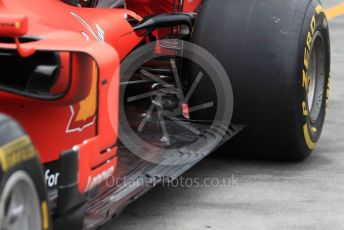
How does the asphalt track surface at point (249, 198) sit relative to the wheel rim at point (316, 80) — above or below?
below

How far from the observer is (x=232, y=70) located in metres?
5.36

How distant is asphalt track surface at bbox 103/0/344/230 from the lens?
464cm

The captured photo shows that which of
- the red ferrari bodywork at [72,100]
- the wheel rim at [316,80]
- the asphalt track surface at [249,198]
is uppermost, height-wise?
the red ferrari bodywork at [72,100]

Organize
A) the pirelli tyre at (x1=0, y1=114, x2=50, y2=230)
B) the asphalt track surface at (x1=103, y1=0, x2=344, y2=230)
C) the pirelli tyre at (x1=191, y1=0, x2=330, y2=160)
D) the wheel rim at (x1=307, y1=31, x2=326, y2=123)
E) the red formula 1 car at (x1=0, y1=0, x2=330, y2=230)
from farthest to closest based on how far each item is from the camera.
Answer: the wheel rim at (x1=307, y1=31, x2=326, y2=123)
the pirelli tyre at (x1=191, y1=0, x2=330, y2=160)
the asphalt track surface at (x1=103, y1=0, x2=344, y2=230)
the red formula 1 car at (x1=0, y1=0, x2=330, y2=230)
the pirelli tyre at (x1=0, y1=114, x2=50, y2=230)

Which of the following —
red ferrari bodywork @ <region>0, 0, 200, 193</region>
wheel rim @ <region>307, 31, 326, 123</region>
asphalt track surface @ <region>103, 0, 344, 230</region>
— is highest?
red ferrari bodywork @ <region>0, 0, 200, 193</region>

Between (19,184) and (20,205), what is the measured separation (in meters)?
0.09

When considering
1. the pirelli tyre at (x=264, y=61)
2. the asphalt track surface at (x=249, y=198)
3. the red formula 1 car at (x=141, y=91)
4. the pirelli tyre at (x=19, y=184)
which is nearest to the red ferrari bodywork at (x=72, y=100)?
the red formula 1 car at (x=141, y=91)

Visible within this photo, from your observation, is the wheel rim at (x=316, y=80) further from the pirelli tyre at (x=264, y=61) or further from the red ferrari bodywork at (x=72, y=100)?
the red ferrari bodywork at (x=72, y=100)

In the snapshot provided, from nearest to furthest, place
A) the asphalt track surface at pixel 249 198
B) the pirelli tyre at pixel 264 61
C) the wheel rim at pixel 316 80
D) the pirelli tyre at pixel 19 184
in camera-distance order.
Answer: the pirelli tyre at pixel 19 184, the asphalt track surface at pixel 249 198, the pirelli tyre at pixel 264 61, the wheel rim at pixel 316 80

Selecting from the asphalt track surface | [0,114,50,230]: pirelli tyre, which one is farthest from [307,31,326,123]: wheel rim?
[0,114,50,230]: pirelli tyre

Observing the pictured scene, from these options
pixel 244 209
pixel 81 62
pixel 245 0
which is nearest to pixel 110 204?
pixel 81 62

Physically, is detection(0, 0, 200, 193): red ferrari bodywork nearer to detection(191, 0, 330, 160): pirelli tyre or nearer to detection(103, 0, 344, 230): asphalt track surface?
detection(103, 0, 344, 230): asphalt track surface

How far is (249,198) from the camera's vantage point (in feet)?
16.7

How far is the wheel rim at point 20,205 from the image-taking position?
10.2 feet
